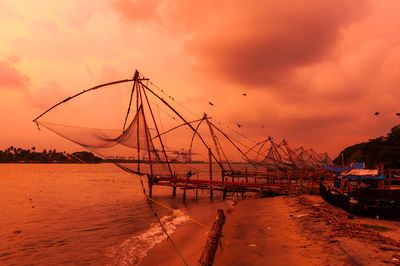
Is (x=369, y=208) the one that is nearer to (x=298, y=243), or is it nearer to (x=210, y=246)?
(x=298, y=243)

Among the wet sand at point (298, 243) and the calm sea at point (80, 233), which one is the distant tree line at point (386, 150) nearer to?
the wet sand at point (298, 243)

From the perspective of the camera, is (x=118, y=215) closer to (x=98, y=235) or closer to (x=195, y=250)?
(x=98, y=235)

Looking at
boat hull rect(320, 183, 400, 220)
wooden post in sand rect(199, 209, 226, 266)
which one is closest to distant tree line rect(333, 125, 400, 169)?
boat hull rect(320, 183, 400, 220)

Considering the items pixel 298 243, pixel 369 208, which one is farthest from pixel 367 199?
pixel 298 243

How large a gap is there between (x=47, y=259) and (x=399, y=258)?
1121cm

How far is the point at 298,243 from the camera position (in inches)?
277

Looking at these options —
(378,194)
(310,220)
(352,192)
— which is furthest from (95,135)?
(378,194)

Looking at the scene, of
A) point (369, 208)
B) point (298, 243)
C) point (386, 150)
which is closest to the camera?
point (298, 243)

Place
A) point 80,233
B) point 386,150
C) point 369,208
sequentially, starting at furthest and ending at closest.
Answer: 1. point 386,150
2. point 80,233
3. point 369,208

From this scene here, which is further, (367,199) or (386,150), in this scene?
(386,150)

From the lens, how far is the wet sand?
5.82 metres

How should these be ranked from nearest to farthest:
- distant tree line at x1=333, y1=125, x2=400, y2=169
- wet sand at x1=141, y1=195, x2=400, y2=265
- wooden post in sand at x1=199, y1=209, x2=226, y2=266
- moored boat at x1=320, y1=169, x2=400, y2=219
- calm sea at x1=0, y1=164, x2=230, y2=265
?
wooden post in sand at x1=199, y1=209, x2=226, y2=266 < wet sand at x1=141, y1=195, x2=400, y2=265 < calm sea at x1=0, y1=164, x2=230, y2=265 < moored boat at x1=320, y1=169, x2=400, y2=219 < distant tree line at x1=333, y1=125, x2=400, y2=169

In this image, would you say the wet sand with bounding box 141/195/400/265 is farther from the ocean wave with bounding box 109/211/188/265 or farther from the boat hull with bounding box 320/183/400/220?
the ocean wave with bounding box 109/211/188/265

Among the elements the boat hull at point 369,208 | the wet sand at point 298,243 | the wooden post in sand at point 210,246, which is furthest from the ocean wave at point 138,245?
the boat hull at point 369,208
